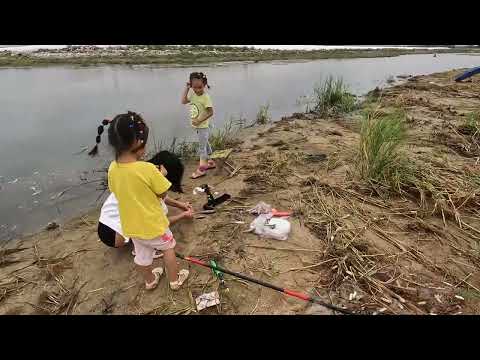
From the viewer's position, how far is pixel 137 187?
2.52m

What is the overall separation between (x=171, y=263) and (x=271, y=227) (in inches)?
45.2

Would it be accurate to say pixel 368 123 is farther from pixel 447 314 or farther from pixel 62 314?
pixel 62 314

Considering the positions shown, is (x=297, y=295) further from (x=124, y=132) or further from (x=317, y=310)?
(x=124, y=132)

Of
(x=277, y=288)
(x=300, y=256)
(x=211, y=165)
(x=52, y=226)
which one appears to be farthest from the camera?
(x=211, y=165)

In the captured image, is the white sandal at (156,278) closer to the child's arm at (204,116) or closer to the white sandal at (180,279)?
the white sandal at (180,279)

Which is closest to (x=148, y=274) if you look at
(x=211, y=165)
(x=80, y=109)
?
(x=211, y=165)

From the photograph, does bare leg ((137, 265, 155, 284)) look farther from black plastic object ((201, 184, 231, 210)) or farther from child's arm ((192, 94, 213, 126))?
child's arm ((192, 94, 213, 126))

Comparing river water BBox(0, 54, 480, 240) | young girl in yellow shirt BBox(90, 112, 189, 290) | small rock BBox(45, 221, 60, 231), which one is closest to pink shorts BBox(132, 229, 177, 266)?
young girl in yellow shirt BBox(90, 112, 189, 290)

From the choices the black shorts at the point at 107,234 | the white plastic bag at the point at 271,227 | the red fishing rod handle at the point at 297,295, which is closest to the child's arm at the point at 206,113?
the white plastic bag at the point at 271,227

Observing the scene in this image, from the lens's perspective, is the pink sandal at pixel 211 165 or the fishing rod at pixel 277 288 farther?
the pink sandal at pixel 211 165

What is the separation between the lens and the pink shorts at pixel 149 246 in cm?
275

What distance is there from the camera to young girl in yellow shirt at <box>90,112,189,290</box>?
2.41m

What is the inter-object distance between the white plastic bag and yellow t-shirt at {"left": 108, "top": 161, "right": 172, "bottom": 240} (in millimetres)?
1176

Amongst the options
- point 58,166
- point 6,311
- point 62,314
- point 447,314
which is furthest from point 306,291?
point 58,166
